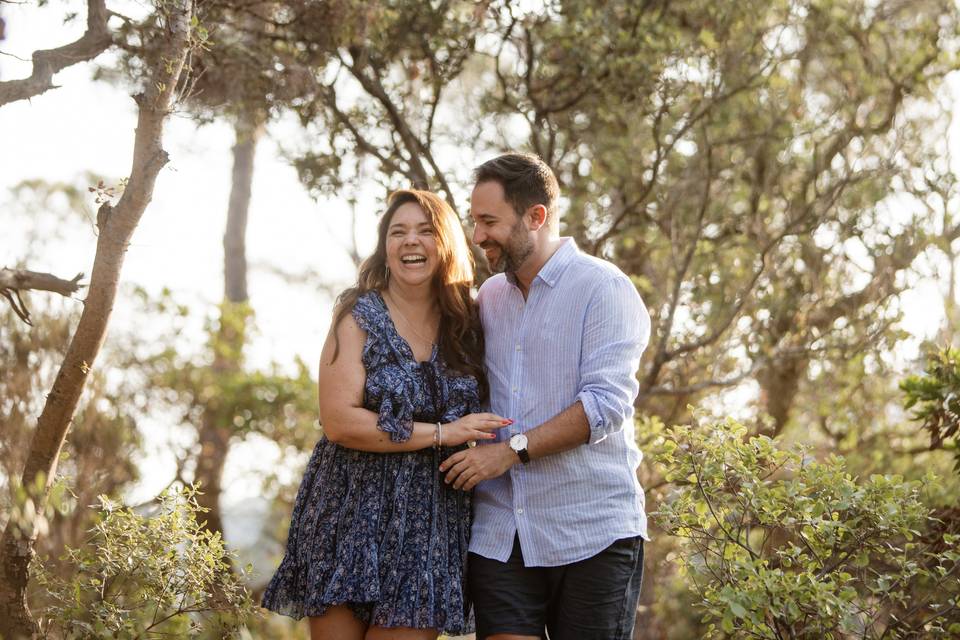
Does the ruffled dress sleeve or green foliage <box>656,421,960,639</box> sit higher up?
the ruffled dress sleeve

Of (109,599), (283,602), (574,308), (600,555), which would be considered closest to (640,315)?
(574,308)

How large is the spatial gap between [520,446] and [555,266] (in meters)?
0.71

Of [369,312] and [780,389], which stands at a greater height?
[780,389]

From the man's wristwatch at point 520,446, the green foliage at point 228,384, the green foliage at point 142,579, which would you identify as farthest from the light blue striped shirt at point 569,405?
the green foliage at point 228,384

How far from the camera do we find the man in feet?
11.6

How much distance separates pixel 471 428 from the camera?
3.59 meters

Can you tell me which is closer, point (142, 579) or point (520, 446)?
point (520, 446)

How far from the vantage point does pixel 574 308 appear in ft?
12.2

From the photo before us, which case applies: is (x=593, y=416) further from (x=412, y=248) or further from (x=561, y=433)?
(x=412, y=248)

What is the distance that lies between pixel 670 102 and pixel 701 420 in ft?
8.69

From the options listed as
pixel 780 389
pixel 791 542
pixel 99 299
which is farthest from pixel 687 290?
pixel 99 299

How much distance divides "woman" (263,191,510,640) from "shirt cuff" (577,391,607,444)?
1.04 feet

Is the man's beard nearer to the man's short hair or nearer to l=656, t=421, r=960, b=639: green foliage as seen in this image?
the man's short hair

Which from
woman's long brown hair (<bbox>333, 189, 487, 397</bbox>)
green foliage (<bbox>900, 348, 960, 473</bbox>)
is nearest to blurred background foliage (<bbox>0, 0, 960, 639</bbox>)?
green foliage (<bbox>900, 348, 960, 473</bbox>)
